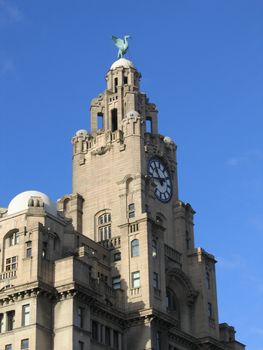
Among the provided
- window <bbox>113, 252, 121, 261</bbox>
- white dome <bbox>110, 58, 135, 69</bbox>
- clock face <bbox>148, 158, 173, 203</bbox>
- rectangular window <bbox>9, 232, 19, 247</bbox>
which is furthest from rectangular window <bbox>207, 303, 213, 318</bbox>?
white dome <bbox>110, 58, 135, 69</bbox>

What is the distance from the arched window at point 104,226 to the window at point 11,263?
15.1 m

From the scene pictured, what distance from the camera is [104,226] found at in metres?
104

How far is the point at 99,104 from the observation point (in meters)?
117

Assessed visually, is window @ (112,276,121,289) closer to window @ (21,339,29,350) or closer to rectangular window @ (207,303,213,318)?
rectangular window @ (207,303,213,318)

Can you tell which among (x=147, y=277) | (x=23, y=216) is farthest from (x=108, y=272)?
(x=23, y=216)

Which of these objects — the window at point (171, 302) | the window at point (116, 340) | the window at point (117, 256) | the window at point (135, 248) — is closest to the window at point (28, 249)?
the window at point (116, 340)

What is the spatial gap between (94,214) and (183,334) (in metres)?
18.1

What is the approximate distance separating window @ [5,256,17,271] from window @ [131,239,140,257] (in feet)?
43.7

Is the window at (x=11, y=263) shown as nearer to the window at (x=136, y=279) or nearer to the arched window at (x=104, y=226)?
the window at (x=136, y=279)

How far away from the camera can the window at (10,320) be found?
8588 centimetres

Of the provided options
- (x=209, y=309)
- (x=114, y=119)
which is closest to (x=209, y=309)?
(x=209, y=309)

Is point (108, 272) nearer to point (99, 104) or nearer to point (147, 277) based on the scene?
point (147, 277)

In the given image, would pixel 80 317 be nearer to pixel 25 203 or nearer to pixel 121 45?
pixel 25 203

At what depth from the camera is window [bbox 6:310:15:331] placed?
85.9 meters
